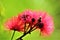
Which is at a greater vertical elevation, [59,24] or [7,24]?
[7,24]

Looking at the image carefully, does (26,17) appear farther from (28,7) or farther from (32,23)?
(28,7)

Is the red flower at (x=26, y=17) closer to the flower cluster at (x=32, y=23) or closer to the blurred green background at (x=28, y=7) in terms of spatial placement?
the flower cluster at (x=32, y=23)

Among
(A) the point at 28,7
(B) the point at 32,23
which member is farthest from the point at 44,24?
(A) the point at 28,7

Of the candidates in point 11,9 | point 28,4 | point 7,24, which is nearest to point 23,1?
point 28,4

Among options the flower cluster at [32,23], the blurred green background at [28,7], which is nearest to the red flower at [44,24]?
the flower cluster at [32,23]

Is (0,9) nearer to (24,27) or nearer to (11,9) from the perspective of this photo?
(11,9)

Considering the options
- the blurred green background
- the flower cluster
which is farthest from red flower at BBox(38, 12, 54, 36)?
the blurred green background

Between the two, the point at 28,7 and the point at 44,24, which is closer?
the point at 44,24
